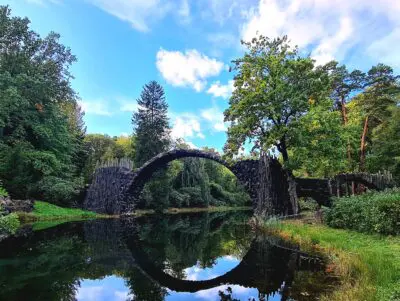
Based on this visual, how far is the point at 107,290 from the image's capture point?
652cm

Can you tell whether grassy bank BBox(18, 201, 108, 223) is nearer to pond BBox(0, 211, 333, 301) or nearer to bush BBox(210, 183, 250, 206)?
pond BBox(0, 211, 333, 301)

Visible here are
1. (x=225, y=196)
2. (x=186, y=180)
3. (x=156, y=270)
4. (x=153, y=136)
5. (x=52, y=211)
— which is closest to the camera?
(x=156, y=270)

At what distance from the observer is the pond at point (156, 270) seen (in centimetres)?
624

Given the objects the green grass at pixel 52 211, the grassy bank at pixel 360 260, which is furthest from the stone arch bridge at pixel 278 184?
the green grass at pixel 52 211

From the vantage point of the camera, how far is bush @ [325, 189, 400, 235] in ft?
31.9

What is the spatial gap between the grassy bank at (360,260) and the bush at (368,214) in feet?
1.55

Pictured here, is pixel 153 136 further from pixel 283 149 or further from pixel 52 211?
pixel 283 149

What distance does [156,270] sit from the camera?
8109 mm

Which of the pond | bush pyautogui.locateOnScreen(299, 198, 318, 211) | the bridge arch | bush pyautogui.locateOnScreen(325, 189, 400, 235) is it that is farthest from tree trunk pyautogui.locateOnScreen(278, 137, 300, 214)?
bush pyautogui.locateOnScreen(299, 198, 318, 211)

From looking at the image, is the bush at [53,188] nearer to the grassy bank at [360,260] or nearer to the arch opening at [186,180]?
the arch opening at [186,180]

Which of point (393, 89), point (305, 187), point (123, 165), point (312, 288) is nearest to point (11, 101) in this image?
point (123, 165)

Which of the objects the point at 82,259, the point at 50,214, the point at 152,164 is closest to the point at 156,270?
the point at 82,259

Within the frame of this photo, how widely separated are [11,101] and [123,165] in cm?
876

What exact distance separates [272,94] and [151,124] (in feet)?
60.5
